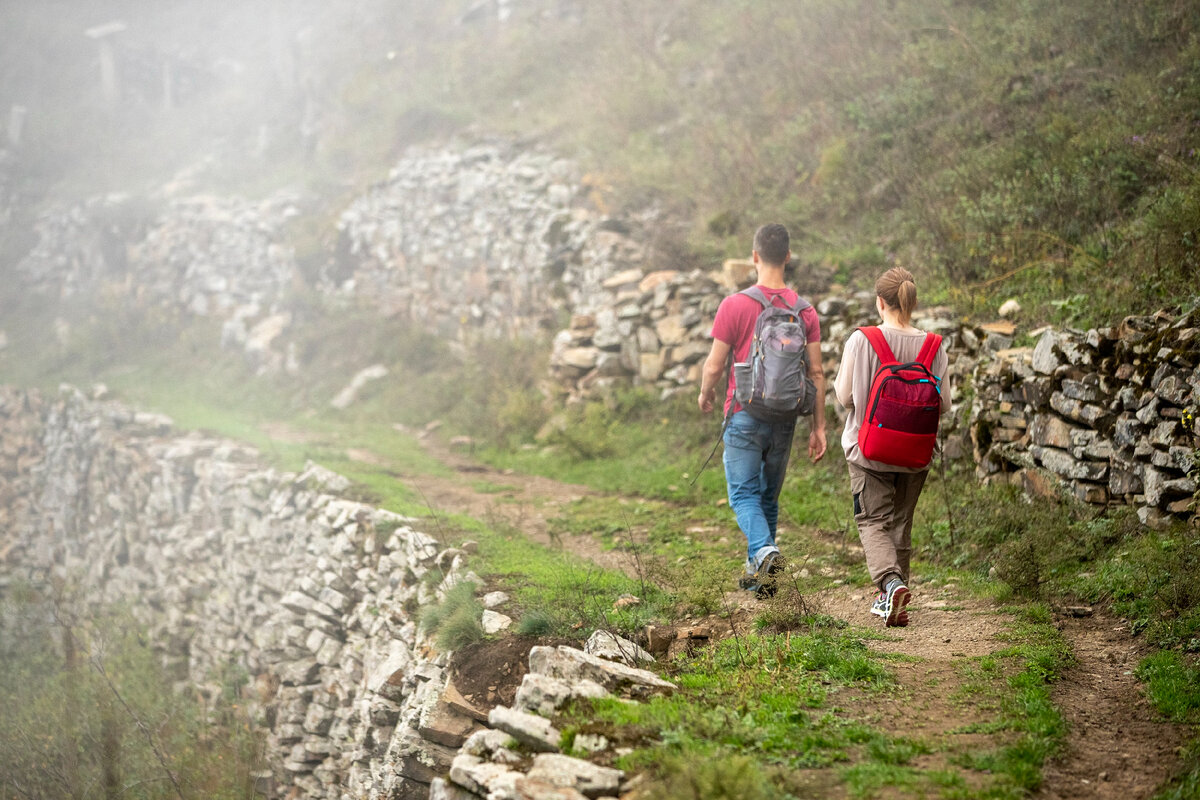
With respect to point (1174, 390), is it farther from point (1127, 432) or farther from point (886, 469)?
point (886, 469)

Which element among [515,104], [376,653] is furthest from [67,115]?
[376,653]

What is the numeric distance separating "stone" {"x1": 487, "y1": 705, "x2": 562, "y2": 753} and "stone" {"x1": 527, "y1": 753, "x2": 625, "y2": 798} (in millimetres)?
157

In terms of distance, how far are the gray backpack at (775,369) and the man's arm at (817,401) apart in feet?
0.25

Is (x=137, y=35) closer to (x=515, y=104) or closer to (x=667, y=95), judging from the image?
(x=515, y=104)

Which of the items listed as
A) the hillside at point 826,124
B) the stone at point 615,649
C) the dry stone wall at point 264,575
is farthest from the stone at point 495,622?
the hillside at point 826,124

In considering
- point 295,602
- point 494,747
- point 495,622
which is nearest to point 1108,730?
point 494,747

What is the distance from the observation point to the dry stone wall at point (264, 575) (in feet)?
20.1

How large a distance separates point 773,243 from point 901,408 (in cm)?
135

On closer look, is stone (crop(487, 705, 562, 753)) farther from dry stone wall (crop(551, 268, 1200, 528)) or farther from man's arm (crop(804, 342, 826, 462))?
dry stone wall (crop(551, 268, 1200, 528))

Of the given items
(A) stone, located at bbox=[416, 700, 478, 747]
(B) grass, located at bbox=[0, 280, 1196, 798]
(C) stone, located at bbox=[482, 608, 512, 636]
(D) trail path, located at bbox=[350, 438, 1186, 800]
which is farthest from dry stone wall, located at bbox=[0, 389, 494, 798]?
(D) trail path, located at bbox=[350, 438, 1186, 800]

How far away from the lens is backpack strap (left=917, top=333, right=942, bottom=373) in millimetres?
4398

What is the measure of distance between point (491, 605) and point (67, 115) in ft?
98.4

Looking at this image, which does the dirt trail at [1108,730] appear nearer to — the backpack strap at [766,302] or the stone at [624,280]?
the backpack strap at [766,302]

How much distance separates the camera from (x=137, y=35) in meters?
32.1
